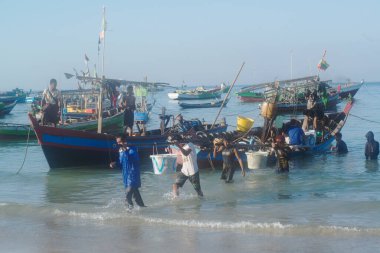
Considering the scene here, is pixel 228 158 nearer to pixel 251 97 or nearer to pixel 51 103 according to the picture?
pixel 51 103

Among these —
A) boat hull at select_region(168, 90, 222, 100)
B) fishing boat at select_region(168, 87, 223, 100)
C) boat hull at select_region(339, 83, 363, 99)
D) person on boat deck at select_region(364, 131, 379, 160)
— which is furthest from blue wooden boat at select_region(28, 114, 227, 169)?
→ boat hull at select_region(168, 90, 222, 100)

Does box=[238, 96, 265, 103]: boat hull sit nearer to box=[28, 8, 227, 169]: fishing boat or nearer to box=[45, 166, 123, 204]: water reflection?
box=[28, 8, 227, 169]: fishing boat

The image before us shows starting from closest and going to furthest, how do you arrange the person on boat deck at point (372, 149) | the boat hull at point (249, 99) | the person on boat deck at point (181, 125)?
1. the person on boat deck at point (372, 149)
2. the person on boat deck at point (181, 125)
3. the boat hull at point (249, 99)

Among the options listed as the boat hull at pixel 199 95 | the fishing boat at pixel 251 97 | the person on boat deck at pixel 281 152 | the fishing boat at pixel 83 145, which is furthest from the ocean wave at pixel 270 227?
the boat hull at pixel 199 95

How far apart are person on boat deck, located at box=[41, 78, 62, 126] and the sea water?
6.04 feet

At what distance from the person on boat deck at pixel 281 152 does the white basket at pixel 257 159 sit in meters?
0.41

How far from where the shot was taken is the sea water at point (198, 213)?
856cm

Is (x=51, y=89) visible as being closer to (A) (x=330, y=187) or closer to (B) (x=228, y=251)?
(A) (x=330, y=187)

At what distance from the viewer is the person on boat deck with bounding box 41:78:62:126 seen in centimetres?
1748

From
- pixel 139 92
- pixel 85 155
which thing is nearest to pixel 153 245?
pixel 85 155

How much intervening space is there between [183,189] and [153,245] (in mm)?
5077

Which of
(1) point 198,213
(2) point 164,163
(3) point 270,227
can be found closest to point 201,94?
(2) point 164,163

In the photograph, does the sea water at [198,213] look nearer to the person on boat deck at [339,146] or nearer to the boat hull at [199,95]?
the person on boat deck at [339,146]

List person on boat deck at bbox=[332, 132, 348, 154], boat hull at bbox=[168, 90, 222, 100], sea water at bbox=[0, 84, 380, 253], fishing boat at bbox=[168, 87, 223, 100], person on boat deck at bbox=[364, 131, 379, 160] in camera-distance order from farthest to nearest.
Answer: fishing boat at bbox=[168, 87, 223, 100]
boat hull at bbox=[168, 90, 222, 100]
person on boat deck at bbox=[332, 132, 348, 154]
person on boat deck at bbox=[364, 131, 379, 160]
sea water at bbox=[0, 84, 380, 253]
